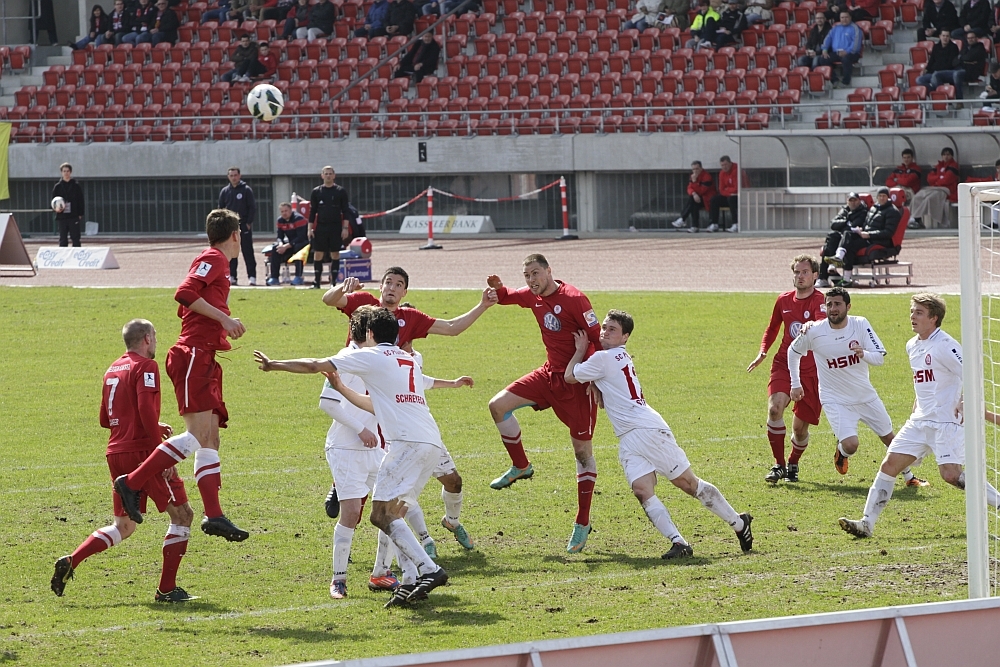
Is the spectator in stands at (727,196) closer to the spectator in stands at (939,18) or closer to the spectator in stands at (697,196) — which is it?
the spectator in stands at (697,196)

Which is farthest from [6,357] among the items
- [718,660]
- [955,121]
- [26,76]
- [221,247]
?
[26,76]

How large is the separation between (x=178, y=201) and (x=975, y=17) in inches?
842

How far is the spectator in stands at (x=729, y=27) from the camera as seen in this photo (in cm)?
3422

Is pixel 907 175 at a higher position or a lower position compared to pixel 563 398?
higher

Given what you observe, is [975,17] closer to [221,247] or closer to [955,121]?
[955,121]

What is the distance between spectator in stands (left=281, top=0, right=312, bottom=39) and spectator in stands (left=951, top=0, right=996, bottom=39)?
18755 millimetres

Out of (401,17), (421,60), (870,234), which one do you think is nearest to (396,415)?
(870,234)

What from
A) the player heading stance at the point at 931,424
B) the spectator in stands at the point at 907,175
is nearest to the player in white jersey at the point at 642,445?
the player heading stance at the point at 931,424

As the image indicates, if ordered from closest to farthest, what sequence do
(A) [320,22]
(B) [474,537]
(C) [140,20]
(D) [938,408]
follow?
→ (D) [938,408] < (B) [474,537] < (A) [320,22] < (C) [140,20]

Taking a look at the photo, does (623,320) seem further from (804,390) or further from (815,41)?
(815,41)

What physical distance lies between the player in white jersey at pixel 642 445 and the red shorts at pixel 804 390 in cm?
251

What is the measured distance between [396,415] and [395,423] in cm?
5

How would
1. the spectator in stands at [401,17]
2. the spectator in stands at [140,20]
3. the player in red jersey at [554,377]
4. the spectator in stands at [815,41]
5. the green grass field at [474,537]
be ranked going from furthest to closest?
the spectator in stands at [140,20] < the spectator in stands at [401,17] < the spectator in stands at [815,41] < the player in red jersey at [554,377] < the green grass field at [474,537]

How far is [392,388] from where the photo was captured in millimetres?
7676
